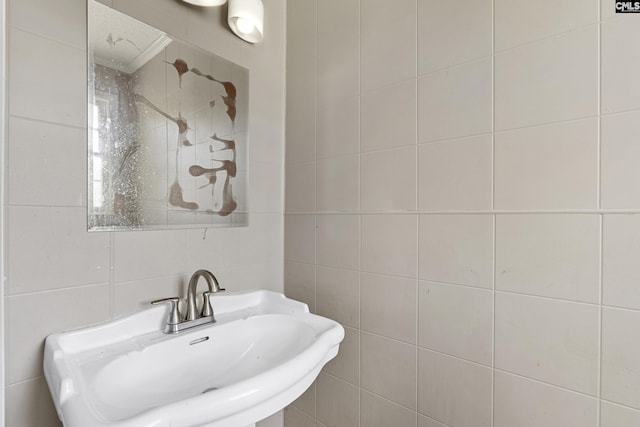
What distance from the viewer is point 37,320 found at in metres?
0.83

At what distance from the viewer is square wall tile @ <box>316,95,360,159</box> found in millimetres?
1248

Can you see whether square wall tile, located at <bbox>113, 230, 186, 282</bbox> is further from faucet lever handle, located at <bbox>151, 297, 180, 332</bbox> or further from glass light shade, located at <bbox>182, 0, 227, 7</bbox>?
glass light shade, located at <bbox>182, 0, 227, 7</bbox>

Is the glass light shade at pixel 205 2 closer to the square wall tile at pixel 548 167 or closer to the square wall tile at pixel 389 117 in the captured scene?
the square wall tile at pixel 389 117

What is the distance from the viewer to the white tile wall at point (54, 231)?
0.80m

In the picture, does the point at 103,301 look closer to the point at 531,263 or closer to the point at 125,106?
the point at 125,106

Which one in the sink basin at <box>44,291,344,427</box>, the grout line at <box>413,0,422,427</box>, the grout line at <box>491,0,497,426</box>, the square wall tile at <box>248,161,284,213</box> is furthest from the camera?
the square wall tile at <box>248,161,284,213</box>

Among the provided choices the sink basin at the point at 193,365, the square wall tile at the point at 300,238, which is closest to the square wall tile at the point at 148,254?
the sink basin at the point at 193,365

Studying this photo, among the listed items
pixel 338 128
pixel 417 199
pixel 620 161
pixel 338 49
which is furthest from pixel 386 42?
pixel 620 161

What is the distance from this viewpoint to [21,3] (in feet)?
2.66

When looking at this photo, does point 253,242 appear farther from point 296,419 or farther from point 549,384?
point 549,384

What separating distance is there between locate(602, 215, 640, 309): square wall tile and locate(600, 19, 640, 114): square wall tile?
10.8 inches

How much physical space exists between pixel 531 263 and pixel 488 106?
0.46 meters

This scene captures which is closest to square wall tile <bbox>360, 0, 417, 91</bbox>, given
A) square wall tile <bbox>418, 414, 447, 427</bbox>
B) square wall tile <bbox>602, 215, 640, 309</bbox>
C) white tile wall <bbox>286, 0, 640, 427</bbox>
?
white tile wall <bbox>286, 0, 640, 427</bbox>

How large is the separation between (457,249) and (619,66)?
0.59m
